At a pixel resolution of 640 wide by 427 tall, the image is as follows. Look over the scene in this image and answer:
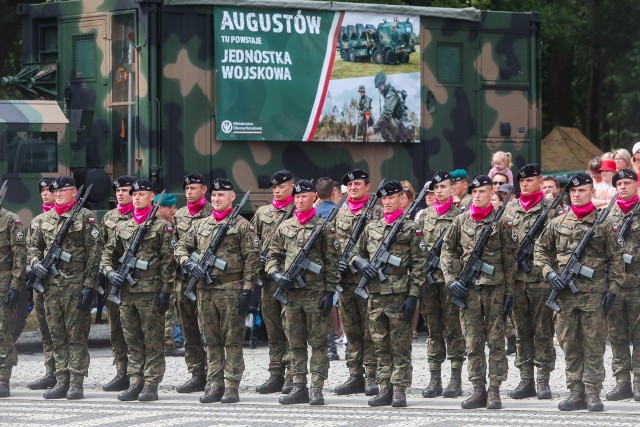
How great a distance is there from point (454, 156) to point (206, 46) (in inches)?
135

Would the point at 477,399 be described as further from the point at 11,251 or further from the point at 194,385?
the point at 11,251

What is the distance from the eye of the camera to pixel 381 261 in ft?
40.7

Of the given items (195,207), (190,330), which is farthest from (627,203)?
(190,330)

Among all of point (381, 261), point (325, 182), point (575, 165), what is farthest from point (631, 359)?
point (575, 165)

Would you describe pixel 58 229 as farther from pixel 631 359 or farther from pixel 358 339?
pixel 631 359

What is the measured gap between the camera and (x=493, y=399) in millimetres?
12078

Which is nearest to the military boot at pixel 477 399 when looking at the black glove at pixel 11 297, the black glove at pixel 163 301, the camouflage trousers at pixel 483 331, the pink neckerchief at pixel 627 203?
the camouflage trousers at pixel 483 331

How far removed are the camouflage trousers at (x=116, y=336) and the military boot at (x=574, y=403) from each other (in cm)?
383

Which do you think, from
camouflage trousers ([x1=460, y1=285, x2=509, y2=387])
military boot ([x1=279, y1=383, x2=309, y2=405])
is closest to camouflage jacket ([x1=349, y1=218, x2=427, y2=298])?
camouflage trousers ([x1=460, y1=285, x2=509, y2=387])

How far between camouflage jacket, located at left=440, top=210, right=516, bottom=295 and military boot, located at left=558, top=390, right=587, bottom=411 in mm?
965

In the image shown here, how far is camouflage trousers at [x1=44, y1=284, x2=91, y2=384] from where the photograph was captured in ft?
43.4

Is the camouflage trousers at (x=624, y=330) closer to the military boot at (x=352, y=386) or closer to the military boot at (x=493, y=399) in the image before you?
the military boot at (x=493, y=399)

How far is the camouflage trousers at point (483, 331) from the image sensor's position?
12125 millimetres

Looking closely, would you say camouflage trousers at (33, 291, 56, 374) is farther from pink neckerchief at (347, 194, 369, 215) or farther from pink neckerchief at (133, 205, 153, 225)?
pink neckerchief at (347, 194, 369, 215)
